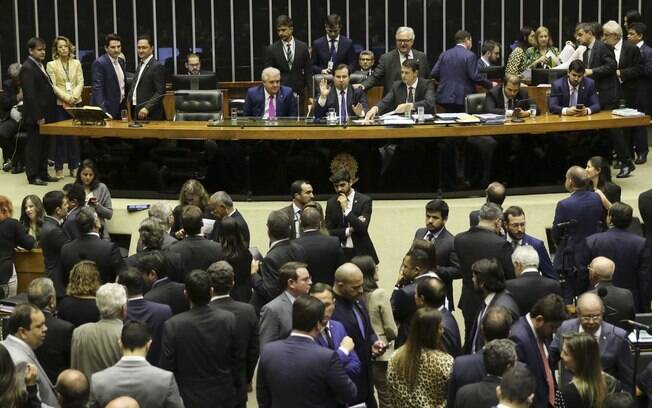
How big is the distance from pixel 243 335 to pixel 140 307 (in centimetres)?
70

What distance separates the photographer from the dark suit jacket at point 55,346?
8.41 m

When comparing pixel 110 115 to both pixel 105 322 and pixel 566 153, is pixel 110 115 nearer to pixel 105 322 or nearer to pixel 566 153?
pixel 566 153

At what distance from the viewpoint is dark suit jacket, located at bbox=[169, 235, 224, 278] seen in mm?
9750

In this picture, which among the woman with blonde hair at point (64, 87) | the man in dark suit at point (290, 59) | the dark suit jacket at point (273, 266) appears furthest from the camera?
the man in dark suit at point (290, 59)

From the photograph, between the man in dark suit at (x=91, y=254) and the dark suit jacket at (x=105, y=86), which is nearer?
the man in dark suit at (x=91, y=254)

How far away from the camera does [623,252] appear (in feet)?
34.3

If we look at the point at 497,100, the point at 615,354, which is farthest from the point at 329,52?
the point at 615,354

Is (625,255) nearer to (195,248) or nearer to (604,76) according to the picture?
(195,248)

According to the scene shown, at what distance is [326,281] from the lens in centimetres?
986

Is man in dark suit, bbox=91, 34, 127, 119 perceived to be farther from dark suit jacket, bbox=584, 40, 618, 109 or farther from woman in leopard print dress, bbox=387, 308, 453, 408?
woman in leopard print dress, bbox=387, 308, 453, 408

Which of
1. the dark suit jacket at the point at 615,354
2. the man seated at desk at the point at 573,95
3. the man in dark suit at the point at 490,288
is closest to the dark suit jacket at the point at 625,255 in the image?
the man in dark suit at the point at 490,288

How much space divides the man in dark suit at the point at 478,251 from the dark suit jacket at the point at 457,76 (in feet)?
19.3

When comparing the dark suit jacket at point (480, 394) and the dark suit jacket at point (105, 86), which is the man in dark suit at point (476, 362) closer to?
the dark suit jacket at point (480, 394)

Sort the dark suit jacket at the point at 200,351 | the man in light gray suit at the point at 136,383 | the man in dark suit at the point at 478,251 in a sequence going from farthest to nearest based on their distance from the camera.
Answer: the man in dark suit at the point at 478,251 < the dark suit jacket at the point at 200,351 < the man in light gray suit at the point at 136,383
